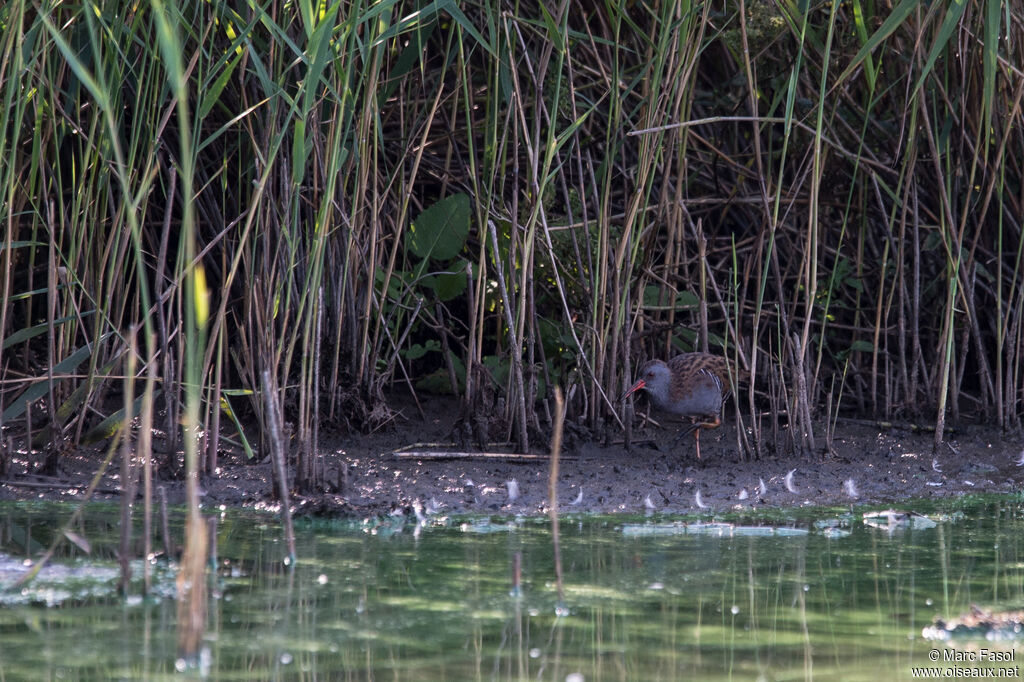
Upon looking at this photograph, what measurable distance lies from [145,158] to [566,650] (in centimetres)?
243

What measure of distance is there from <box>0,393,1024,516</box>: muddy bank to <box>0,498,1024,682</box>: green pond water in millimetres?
276

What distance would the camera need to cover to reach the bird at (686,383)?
4.62 m

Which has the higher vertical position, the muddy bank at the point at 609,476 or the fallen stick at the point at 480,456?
the fallen stick at the point at 480,456

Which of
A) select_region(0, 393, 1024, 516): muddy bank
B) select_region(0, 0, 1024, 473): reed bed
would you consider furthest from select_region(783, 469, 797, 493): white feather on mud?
select_region(0, 0, 1024, 473): reed bed

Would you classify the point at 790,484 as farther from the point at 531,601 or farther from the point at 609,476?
the point at 531,601

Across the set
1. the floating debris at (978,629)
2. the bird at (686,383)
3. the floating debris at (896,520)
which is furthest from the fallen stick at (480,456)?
the floating debris at (978,629)

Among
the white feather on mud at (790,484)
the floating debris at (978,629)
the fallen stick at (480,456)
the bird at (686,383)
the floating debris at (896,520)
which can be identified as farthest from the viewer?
the bird at (686,383)

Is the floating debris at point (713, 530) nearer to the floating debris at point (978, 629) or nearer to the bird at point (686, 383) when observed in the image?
the floating debris at point (978, 629)

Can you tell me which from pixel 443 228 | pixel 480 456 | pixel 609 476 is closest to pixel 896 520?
pixel 609 476

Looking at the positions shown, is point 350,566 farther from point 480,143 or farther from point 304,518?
point 480,143

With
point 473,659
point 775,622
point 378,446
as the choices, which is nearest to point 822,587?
point 775,622

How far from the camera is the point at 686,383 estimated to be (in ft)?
15.3

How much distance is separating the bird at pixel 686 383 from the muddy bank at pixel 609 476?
17 centimetres

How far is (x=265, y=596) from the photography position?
8.64ft
